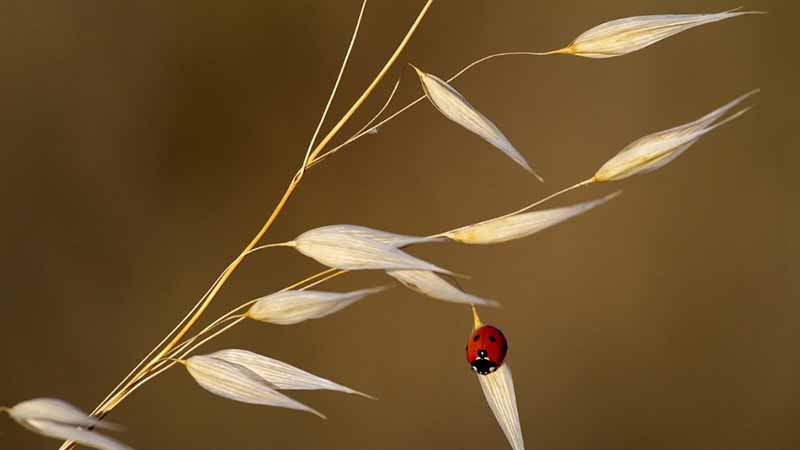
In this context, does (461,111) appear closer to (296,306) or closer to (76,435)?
(296,306)

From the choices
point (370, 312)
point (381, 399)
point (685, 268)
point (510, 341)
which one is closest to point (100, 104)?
point (370, 312)

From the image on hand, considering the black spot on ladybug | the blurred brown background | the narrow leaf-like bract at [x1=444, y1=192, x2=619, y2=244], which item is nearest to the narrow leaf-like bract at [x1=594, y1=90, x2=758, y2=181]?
the narrow leaf-like bract at [x1=444, y1=192, x2=619, y2=244]

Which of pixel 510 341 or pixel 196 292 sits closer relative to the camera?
pixel 196 292

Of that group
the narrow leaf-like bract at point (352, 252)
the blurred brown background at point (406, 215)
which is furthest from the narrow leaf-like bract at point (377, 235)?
the blurred brown background at point (406, 215)

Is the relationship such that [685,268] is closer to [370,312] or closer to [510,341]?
[510,341]

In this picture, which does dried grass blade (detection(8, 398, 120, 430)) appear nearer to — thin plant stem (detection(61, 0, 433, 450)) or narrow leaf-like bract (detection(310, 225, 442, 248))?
thin plant stem (detection(61, 0, 433, 450))
